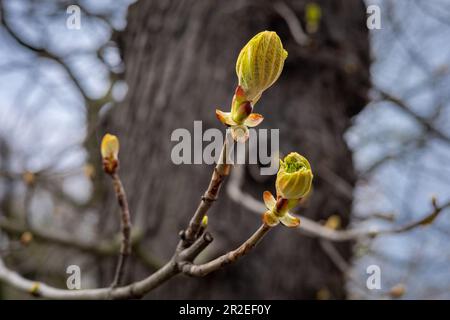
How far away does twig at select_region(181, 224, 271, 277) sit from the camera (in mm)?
390

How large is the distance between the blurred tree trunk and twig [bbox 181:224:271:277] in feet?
2.36

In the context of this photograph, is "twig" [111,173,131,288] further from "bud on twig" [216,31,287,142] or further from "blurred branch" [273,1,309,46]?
"blurred branch" [273,1,309,46]

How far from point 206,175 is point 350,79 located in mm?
632

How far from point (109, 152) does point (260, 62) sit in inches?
10.5

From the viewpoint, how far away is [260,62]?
35cm

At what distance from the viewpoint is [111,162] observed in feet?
1.79

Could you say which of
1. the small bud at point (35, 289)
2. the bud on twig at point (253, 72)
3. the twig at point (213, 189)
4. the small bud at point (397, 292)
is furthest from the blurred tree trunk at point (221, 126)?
the bud on twig at point (253, 72)

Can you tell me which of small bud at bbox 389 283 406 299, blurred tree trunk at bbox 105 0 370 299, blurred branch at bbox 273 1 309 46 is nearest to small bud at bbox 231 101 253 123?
small bud at bbox 389 283 406 299

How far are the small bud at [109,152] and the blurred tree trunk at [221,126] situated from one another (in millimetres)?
640

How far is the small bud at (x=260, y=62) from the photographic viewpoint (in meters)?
0.35

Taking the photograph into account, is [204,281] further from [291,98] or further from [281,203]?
[281,203]

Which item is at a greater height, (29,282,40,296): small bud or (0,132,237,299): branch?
(0,132,237,299): branch

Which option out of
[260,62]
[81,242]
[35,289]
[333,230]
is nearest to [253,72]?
[260,62]

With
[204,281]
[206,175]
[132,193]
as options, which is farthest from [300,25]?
[204,281]
